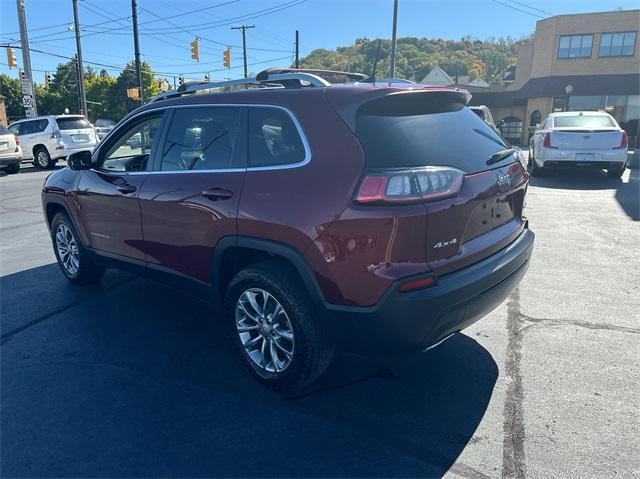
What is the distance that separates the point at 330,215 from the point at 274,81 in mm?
1203

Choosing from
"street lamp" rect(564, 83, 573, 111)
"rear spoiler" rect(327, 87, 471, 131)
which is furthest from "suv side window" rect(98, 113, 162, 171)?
"street lamp" rect(564, 83, 573, 111)

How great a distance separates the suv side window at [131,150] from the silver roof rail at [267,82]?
0.97ft

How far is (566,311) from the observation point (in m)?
4.33

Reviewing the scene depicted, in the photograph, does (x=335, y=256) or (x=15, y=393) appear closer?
(x=335, y=256)

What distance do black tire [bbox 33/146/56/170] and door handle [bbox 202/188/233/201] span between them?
1709 centimetres

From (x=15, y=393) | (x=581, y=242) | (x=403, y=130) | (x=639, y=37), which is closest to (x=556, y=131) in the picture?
(x=581, y=242)

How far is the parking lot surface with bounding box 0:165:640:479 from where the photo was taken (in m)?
2.54

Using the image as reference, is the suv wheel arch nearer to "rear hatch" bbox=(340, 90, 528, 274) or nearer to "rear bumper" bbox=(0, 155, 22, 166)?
"rear hatch" bbox=(340, 90, 528, 274)

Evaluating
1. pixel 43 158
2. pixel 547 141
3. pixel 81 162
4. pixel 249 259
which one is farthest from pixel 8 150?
pixel 249 259

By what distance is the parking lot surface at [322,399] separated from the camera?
2.54 m

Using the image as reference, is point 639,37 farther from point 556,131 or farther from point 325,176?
point 325,176

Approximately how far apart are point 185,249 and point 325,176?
139 centimetres

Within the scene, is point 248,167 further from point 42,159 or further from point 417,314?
point 42,159

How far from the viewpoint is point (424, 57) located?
65188mm
